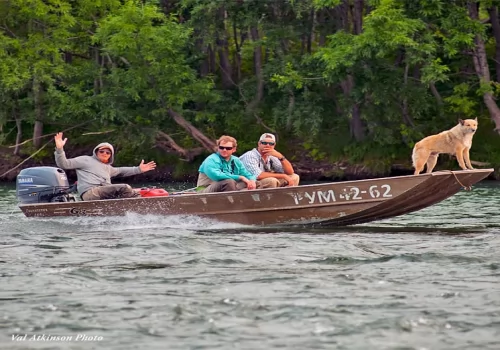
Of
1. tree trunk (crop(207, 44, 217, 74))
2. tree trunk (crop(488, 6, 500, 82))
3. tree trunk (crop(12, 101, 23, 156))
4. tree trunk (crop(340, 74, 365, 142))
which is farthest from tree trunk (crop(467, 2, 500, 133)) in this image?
tree trunk (crop(12, 101, 23, 156))

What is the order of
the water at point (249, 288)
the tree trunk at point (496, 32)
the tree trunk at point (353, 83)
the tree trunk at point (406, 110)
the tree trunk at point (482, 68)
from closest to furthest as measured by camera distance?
the water at point (249, 288), the tree trunk at point (482, 68), the tree trunk at point (406, 110), the tree trunk at point (353, 83), the tree trunk at point (496, 32)

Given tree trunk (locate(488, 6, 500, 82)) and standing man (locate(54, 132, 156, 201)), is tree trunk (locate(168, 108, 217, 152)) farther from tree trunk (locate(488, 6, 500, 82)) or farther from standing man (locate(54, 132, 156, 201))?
standing man (locate(54, 132, 156, 201))

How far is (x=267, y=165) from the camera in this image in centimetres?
1742

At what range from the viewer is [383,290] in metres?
10.8

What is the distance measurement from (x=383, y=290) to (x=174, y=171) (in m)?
28.1

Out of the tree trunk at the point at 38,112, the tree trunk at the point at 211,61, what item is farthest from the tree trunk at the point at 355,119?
the tree trunk at the point at 38,112

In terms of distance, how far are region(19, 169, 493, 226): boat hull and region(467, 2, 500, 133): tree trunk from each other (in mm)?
18072

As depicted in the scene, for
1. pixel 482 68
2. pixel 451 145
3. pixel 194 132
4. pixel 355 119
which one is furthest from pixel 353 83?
pixel 451 145

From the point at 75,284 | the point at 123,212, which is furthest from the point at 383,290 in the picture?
the point at 123,212

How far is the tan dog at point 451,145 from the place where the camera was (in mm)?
17328

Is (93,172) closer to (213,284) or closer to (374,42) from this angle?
(213,284)

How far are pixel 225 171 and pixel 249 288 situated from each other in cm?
617

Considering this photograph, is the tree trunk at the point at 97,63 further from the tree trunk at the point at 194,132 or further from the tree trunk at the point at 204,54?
the tree trunk at the point at 204,54

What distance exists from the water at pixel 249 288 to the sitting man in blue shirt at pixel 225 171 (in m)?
0.71
